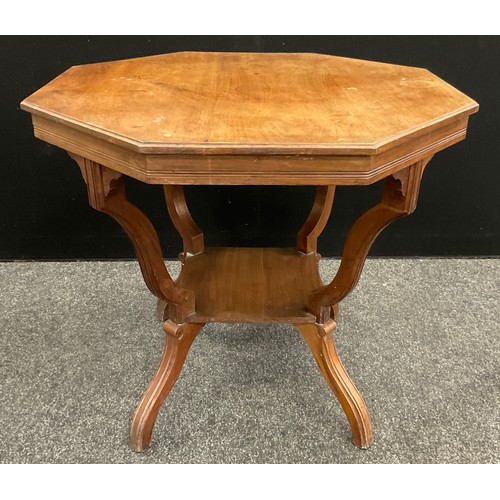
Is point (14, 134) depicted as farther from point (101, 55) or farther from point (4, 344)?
point (4, 344)

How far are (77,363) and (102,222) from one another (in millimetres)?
754

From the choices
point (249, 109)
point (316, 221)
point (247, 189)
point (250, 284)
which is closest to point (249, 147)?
point (249, 109)

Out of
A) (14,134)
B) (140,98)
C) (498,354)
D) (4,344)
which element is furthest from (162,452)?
(14,134)

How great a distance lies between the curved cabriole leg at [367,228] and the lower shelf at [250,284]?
0.07 metres

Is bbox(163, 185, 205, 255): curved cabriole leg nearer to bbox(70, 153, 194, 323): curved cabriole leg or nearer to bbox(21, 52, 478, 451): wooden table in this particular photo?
bbox(21, 52, 478, 451): wooden table

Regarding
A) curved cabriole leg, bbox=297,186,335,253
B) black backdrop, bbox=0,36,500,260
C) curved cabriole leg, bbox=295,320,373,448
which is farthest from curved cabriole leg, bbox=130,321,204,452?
black backdrop, bbox=0,36,500,260

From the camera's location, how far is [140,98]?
121cm

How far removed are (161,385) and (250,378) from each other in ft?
1.10

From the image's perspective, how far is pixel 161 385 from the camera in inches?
57.7

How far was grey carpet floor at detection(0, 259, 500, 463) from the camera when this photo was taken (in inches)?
57.9

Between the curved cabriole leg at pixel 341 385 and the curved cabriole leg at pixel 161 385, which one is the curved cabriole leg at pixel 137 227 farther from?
the curved cabriole leg at pixel 341 385

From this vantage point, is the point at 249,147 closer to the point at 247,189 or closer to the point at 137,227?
the point at 137,227

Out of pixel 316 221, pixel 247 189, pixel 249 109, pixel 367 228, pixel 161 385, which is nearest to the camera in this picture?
pixel 249 109

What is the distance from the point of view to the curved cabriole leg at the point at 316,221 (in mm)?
1763
